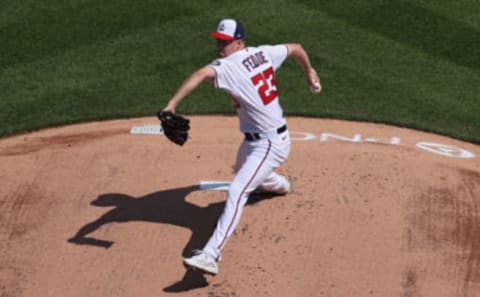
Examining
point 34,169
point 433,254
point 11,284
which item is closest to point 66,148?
point 34,169

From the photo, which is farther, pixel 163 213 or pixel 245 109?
pixel 163 213

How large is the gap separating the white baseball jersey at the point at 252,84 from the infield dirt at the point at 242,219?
1074 millimetres

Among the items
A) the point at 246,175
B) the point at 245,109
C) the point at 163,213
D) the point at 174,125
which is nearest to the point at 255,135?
the point at 245,109

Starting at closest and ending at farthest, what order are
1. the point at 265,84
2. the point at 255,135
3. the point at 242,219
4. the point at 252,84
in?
the point at 252,84
the point at 265,84
the point at 255,135
the point at 242,219

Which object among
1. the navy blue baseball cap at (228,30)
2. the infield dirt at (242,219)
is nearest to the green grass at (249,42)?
the infield dirt at (242,219)

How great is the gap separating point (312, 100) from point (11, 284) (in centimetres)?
502

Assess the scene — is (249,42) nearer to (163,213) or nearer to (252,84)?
(163,213)

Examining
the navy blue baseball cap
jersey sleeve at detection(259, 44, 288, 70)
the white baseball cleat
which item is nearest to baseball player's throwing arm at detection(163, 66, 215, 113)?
the navy blue baseball cap

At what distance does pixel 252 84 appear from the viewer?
24.8 ft

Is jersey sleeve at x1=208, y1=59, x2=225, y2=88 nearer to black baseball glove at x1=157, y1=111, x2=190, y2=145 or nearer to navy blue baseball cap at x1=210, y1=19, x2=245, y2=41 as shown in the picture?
navy blue baseball cap at x1=210, y1=19, x2=245, y2=41

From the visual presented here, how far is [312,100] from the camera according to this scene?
1123 cm

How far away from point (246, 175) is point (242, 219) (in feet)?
2.65

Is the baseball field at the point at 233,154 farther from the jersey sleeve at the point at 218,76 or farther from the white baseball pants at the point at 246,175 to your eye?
the jersey sleeve at the point at 218,76

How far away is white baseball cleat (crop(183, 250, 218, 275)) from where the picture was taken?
23.4ft
